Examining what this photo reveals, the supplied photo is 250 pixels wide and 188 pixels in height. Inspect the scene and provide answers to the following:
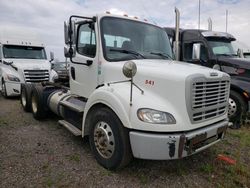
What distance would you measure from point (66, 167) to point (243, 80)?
16.3ft

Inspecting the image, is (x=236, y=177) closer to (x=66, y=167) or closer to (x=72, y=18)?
(x=66, y=167)

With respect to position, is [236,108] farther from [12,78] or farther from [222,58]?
[12,78]

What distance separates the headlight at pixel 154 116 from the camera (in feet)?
10.2

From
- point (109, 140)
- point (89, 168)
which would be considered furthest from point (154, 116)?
point (89, 168)

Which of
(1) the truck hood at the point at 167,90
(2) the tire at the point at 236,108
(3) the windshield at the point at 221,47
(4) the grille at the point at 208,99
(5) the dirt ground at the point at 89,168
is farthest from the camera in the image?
(3) the windshield at the point at 221,47

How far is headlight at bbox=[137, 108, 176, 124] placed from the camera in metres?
3.10

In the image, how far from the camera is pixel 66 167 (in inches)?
149

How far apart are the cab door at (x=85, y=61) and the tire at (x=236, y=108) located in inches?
149

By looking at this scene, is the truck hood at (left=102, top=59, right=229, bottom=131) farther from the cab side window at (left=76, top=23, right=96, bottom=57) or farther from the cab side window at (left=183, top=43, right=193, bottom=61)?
the cab side window at (left=183, top=43, right=193, bottom=61)

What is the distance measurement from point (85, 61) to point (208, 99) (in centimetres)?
227

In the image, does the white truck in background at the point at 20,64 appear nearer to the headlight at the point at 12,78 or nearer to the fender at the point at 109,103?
the headlight at the point at 12,78

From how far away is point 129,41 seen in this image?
4.30 metres

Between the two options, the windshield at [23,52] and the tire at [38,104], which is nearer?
the tire at [38,104]

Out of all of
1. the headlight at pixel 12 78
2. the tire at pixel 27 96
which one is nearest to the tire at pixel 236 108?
the tire at pixel 27 96
